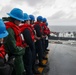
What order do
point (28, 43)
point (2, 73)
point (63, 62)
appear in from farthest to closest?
1. point (63, 62)
2. point (28, 43)
3. point (2, 73)

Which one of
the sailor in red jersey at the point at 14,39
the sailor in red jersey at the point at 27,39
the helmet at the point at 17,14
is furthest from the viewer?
the sailor in red jersey at the point at 27,39

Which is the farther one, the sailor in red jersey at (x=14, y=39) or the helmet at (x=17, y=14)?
the helmet at (x=17, y=14)

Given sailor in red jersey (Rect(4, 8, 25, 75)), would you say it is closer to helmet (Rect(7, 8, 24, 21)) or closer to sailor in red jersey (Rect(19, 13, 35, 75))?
helmet (Rect(7, 8, 24, 21))

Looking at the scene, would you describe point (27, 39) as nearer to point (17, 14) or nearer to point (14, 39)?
point (17, 14)

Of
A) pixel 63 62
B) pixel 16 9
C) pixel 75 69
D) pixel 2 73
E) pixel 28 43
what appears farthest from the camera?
pixel 63 62

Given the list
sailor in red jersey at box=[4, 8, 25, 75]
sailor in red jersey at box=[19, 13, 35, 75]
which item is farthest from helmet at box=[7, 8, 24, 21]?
sailor in red jersey at box=[19, 13, 35, 75]

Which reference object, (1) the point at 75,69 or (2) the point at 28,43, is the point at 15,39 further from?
(1) the point at 75,69

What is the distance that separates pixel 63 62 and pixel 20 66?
18.6 feet

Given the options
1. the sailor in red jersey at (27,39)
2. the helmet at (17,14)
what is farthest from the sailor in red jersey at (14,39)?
the sailor in red jersey at (27,39)

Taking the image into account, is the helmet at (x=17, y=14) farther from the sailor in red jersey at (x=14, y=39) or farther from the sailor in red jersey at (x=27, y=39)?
the sailor in red jersey at (x=27, y=39)

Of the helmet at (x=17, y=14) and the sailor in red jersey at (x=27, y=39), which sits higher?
the helmet at (x=17, y=14)

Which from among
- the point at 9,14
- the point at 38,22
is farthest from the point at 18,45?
the point at 38,22

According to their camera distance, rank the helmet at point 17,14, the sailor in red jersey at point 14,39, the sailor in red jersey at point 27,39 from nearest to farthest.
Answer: the sailor in red jersey at point 14,39 < the helmet at point 17,14 < the sailor in red jersey at point 27,39

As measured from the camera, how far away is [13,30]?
5367 mm
